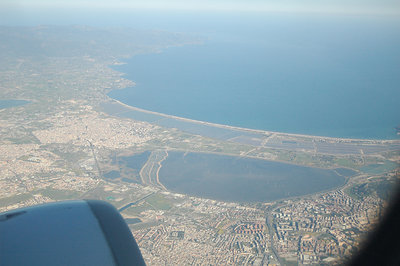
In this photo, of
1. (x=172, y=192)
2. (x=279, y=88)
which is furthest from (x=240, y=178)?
(x=279, y=88)

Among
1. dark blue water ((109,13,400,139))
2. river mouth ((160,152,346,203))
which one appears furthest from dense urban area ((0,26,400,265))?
dark blue water ((109,13,400,139))

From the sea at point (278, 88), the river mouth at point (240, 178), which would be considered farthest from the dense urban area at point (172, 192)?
the sea at point (278, 88)

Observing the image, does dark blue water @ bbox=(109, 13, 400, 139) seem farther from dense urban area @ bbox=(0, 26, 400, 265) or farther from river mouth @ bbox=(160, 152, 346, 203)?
river mouth @ bbox=(160, 152, 346, 203)

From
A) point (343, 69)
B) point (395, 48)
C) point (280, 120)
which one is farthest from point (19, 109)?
point (395, 48)

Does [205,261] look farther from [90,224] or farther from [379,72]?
[379,72]

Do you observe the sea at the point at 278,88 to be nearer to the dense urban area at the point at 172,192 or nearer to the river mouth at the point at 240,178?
the dense urban area at the point at 172,192

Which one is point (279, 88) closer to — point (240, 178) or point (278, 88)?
point (278, 88)
